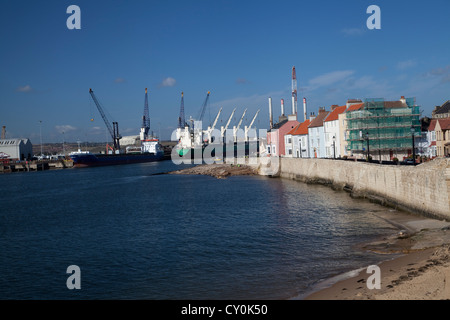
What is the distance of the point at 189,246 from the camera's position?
21.0m

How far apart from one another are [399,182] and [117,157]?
119049mm

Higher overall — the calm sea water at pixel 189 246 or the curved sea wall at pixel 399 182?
the curved sea wall at pixel 399 182

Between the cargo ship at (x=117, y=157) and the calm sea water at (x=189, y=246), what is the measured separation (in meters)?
86.6

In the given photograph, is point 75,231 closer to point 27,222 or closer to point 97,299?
point 27,222

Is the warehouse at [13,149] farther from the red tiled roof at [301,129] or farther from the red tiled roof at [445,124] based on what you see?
the red tiled roof at [445,124]

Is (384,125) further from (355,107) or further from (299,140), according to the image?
(299,140)

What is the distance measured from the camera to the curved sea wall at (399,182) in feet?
64.5

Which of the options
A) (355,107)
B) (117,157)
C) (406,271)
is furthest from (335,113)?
(117,157)

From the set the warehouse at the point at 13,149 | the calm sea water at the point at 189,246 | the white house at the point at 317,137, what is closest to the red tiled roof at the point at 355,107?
the white house at the point at 317,137

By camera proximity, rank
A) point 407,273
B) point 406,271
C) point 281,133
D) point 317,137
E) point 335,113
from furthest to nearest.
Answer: point 281,133 → point 317,137 → point 335,113 → point 406,271 → point 407,273

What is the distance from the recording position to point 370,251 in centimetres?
1723

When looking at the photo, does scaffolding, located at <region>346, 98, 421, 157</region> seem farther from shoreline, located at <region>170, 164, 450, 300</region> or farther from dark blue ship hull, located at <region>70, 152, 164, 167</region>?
dark blue ship hull, located at <region>70, 152, 164, 167</region>

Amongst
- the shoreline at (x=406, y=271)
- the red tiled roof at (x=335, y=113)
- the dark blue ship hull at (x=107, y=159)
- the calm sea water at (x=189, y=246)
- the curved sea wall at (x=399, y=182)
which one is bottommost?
the calm sea water at (x=189, y=246)

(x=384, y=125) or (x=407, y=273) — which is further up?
(x=384, y=125)
